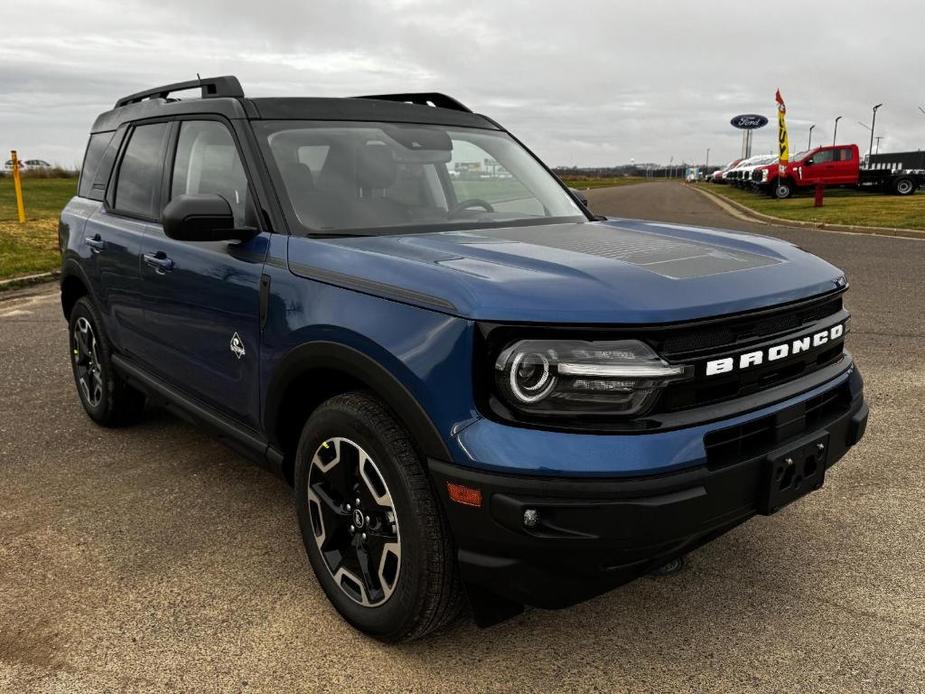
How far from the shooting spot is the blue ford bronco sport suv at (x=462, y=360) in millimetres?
2193

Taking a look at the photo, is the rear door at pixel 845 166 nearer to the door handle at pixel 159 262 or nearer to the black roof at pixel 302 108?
the black roof at pixel 302 108

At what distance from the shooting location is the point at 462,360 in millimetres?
2234

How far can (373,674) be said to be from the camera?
2.58 metres

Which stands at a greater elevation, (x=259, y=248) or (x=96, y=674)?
(x=259, y=248)

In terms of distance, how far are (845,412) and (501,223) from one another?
154 cm

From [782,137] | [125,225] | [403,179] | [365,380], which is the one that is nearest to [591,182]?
[782,137]

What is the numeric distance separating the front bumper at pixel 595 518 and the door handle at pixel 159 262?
195 centimetres

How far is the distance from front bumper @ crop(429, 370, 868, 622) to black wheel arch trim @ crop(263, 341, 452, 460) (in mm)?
94

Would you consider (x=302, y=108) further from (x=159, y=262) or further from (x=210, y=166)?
(x=159, y=262)

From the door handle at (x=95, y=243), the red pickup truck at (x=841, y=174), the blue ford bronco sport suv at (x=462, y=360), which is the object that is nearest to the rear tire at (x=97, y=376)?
the door handle at (x=95, y=243)

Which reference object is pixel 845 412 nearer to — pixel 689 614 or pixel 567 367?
pixel 689 614

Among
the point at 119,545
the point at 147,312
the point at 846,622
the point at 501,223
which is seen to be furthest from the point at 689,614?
the point at 147,312

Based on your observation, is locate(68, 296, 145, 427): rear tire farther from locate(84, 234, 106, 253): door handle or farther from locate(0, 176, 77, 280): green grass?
locate(0, 176, 77, 280): green grass

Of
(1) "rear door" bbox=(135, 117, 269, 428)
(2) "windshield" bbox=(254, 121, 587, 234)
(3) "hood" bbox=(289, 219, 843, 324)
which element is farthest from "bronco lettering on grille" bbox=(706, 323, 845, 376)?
(1) "rear door" bbox=(135, 117, 269, 428)
